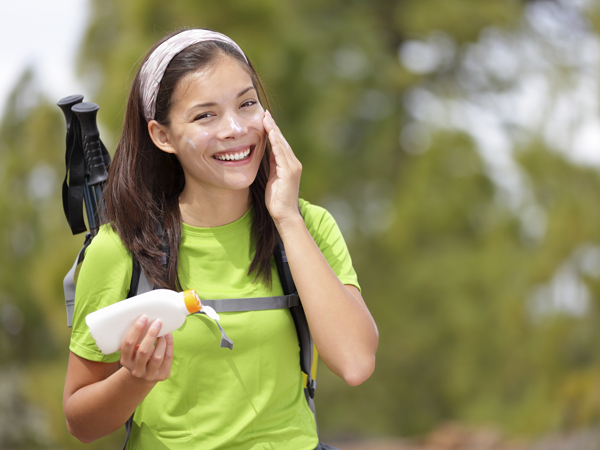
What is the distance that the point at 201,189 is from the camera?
146cm

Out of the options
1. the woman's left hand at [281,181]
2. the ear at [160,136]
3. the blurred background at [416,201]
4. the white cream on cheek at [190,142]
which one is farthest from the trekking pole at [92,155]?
the blurred background at [416,201]

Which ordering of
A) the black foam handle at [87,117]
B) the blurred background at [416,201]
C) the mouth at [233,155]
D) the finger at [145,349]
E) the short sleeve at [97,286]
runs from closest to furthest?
1. the finger at [145,349]
2. the short sleeve at [97,286]
3. the mouth at [233,155]
4. the black foam handle at [87,117]
5. the blurred background at [416,201]

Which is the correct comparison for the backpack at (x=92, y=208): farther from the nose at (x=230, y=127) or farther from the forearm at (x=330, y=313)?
the nose at (x=230, y=127)

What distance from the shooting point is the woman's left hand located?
1.37 metres

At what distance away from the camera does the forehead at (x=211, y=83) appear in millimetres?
1367

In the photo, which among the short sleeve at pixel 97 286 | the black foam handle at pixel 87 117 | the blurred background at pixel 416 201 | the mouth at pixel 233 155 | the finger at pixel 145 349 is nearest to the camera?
the finger at pixel 145 349

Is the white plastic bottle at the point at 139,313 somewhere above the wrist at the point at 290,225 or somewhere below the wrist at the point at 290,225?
below

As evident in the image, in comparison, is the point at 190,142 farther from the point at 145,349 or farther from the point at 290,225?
the point at 145,349

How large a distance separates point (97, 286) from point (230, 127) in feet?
1.32

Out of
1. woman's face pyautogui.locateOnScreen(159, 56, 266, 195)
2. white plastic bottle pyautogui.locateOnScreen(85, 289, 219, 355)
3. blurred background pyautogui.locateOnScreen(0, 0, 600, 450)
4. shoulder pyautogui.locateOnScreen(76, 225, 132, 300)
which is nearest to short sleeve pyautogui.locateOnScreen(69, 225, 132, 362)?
shoulder pyautogui.locateOnScreen(76, 225, 132, 300)

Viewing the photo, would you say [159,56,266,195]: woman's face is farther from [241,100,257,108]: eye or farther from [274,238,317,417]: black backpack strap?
[274,238,317,417]: black backpack strap

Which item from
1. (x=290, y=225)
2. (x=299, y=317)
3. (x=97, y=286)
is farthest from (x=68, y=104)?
(x=299, y=317)

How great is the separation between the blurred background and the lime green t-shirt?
3.92 metres

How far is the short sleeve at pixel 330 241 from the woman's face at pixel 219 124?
0.53ft
